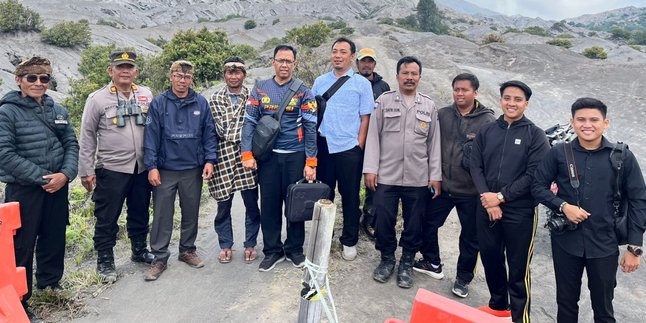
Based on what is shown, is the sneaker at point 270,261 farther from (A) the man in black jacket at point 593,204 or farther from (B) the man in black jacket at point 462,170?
(A) the man in black jacket at point 593,204

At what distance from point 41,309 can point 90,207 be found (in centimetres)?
335

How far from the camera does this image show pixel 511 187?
3.34 metres

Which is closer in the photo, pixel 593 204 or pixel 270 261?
pixel 593 204

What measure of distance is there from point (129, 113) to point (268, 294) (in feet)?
7.07

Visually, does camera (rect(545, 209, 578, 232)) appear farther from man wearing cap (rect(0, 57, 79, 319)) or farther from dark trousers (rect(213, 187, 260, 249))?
man wearing cap (rect(0, 57, 79, 319))

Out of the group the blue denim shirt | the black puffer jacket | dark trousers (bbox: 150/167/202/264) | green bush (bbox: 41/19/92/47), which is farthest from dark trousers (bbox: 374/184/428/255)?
green bush (bbox: 41/19/92/47)

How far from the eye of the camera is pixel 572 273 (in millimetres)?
3068

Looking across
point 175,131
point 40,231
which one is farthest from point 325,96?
point 40,231

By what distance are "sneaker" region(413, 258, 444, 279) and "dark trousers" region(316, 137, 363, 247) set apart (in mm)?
719

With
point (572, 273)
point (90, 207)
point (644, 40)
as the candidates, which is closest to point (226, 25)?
point (644, 40)

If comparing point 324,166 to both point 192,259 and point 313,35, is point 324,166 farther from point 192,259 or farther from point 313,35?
point 313,35

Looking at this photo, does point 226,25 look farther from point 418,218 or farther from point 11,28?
point 418,218

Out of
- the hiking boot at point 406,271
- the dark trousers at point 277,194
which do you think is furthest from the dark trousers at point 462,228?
the dark trousers at point 277,194

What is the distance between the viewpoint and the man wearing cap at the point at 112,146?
400 centimetres
